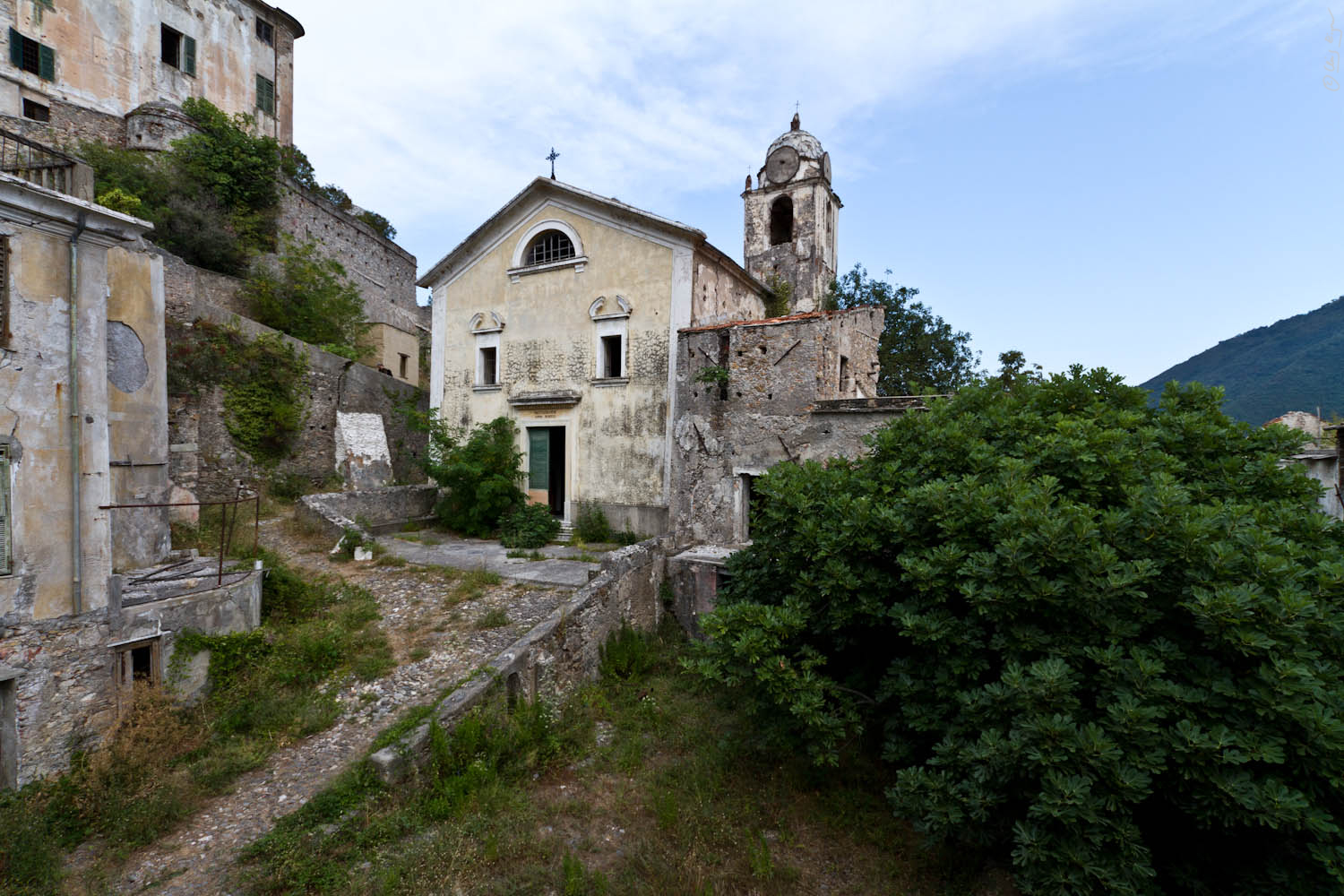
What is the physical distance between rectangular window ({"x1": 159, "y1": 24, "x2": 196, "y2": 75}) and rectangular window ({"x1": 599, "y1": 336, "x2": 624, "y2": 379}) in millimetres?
22081

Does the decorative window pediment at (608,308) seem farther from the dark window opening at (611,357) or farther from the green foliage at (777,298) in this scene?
the green foliage at (777,298)

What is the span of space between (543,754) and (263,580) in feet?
16.9

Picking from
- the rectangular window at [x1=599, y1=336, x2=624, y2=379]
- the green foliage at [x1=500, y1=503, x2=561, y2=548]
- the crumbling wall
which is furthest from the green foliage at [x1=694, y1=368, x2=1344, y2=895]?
the rectangular window at [x1=599, y1=336, x2=624, y2=379]

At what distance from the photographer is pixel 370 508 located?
47.5ft

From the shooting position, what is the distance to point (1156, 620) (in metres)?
4.71

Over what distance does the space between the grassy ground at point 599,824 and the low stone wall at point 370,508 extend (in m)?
7.26

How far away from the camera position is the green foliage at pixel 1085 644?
3977 millimetres

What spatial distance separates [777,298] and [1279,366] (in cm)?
2369

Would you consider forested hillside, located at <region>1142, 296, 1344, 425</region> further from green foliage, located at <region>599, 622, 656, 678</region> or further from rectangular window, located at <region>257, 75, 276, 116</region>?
rectangular window, located at <region>257, 75, 276, 116</region>

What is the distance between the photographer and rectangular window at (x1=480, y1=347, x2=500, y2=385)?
1633cm

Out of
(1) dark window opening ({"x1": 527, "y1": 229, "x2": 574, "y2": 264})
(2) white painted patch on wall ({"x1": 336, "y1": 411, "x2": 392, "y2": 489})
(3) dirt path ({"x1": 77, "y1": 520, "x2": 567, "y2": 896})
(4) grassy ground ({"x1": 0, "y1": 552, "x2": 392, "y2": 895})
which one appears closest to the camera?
(3) dirt path ({"x1": 77, "y1": 520, "x2": 567, "y2": 896})

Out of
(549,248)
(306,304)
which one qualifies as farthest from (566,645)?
(306,304)

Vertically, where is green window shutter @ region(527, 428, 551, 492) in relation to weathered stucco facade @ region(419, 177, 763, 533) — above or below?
below

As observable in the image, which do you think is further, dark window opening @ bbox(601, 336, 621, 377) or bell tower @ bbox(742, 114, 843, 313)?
bell tower @ bbox(742, 114, 843, 313)
